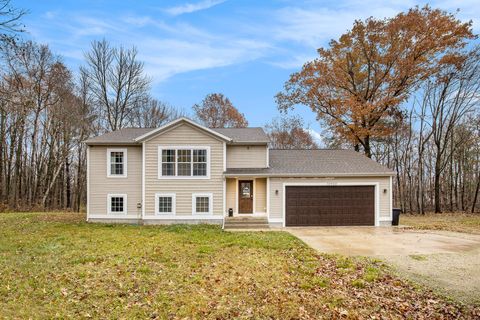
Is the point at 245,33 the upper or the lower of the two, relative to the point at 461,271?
upper

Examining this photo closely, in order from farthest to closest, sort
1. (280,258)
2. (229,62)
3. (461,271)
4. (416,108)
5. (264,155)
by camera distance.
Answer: (416,108) → (229,62) → (264,155) → (280,258) → (461,271)

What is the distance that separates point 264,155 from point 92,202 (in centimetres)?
954

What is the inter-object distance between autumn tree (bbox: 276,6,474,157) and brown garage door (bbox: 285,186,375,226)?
9.26 m

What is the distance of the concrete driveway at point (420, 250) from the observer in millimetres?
6702

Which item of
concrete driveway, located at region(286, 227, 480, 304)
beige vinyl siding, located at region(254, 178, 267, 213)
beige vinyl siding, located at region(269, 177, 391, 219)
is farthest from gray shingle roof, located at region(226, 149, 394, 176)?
concrete driveway, located at region(286, 227, 480, 304)

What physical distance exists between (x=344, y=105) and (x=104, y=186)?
18166mm

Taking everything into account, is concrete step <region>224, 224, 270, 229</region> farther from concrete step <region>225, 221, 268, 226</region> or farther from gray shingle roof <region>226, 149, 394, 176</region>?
gray shingle roof <region>226, 149, 394, 176</region>

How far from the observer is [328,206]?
1614 cm

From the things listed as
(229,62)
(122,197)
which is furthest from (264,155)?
(122,197)

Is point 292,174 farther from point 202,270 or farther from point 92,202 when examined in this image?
point 92,202

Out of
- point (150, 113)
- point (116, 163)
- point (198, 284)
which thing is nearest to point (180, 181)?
point (116, 163)

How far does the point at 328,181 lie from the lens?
1612 cm

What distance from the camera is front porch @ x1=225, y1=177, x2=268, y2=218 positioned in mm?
16688

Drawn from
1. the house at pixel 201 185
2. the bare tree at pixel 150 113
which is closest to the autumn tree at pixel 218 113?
the bare tree at pixel 150 113
